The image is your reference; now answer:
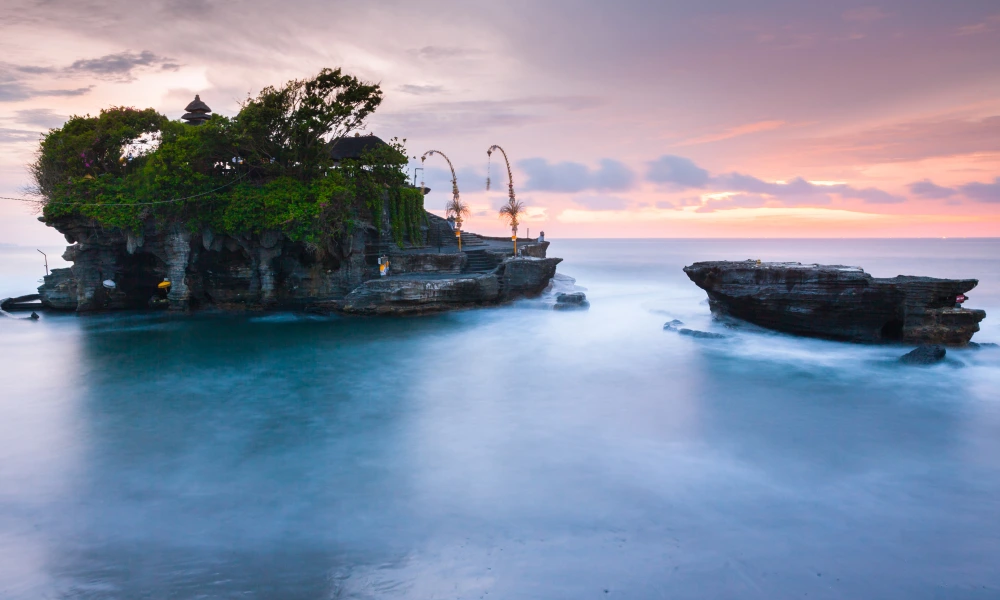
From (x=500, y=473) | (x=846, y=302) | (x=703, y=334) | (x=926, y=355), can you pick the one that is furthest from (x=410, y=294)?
(x=926, y=355)

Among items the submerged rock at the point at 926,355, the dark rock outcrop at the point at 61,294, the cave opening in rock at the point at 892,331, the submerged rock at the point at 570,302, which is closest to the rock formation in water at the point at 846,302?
the cave opening in rock at the point at 892,331

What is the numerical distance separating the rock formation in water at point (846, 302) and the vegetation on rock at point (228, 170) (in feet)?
46.1

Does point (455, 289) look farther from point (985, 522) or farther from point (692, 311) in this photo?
point (985, 522)

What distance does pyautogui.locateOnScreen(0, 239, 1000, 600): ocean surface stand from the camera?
558cm

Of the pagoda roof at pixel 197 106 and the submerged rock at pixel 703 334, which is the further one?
the pagoda roof at pixel 197 106

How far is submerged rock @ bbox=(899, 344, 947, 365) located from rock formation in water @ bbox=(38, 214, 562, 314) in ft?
46.1

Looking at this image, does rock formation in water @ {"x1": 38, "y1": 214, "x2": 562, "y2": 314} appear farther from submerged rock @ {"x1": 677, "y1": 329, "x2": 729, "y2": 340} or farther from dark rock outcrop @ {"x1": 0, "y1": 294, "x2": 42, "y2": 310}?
submerged rock @ {"x1": 677, "y1": 329, "x2": 729, "y2": 340}

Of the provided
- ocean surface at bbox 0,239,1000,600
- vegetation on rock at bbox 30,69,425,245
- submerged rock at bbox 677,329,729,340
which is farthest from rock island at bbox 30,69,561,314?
submerged rock at bbox 677,329,729,340

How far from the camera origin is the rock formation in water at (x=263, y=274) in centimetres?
2077

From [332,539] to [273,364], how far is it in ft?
31.4

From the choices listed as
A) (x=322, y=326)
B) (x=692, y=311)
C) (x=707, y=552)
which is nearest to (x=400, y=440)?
(x=707, y=552)

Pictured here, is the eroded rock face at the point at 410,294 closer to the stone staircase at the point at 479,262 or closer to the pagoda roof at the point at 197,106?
the stone staircase at the point at 479,262

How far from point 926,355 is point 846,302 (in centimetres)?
240

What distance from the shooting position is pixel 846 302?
50.3ft
